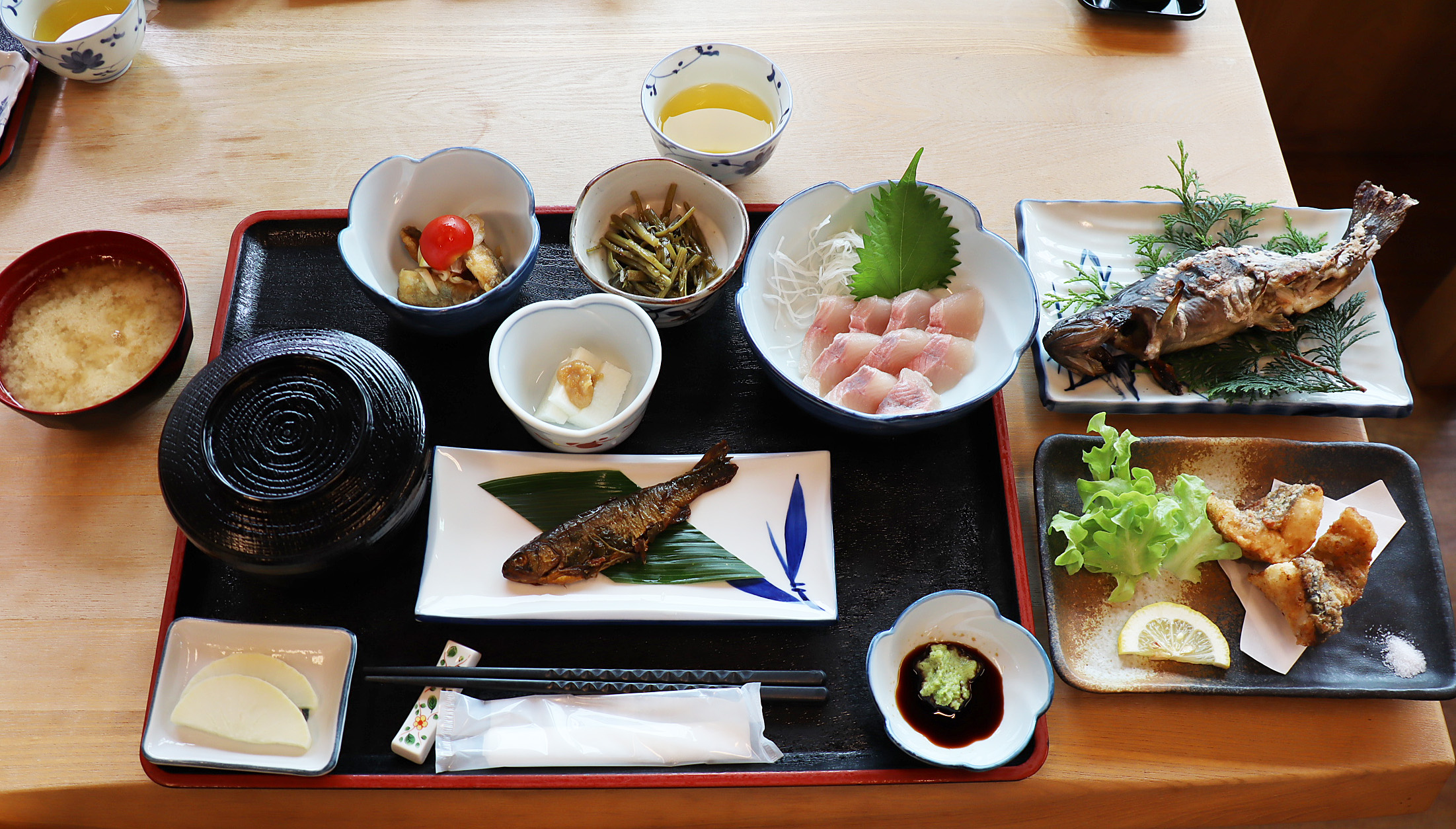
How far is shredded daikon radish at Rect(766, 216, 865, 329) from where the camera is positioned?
202 centimetres

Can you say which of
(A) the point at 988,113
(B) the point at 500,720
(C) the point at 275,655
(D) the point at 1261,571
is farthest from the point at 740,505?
(A) the point at 988,113

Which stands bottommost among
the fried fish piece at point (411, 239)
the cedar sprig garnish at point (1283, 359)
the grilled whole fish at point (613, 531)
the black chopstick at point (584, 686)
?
the black chopstick at point (584, 686)

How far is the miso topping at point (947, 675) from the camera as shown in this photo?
164cm

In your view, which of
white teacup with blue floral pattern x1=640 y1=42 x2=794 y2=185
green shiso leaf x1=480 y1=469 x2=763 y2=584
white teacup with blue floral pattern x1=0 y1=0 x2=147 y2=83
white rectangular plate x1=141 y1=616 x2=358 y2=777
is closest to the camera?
white rectangular plate x1=141 y1=616 x2=358 y2=777

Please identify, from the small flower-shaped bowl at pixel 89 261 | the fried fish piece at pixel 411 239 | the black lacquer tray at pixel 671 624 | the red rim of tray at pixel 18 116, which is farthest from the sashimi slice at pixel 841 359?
the red rim of tray at pixel 18 116

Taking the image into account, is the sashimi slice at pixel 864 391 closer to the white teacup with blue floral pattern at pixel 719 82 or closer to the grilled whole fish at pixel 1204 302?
the grilled whole fish at pixel 1204 302

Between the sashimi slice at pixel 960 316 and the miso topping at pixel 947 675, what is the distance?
0.74 meters

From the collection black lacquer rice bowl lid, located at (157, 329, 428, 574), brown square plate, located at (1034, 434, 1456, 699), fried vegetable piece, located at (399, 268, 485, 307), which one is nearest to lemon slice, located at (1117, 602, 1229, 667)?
brown square plate, located at (1034, 434, 1456, 699)

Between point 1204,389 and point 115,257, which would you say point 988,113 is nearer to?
point 1204,389

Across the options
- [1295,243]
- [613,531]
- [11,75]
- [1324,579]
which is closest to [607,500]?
[613,531]

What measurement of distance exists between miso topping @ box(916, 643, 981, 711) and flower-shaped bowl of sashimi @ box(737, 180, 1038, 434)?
48cm

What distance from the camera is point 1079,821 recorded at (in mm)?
1775

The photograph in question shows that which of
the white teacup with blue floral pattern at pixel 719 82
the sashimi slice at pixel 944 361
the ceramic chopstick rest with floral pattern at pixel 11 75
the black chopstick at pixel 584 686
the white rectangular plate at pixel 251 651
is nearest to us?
the white rectangular plate at pixel 251 651

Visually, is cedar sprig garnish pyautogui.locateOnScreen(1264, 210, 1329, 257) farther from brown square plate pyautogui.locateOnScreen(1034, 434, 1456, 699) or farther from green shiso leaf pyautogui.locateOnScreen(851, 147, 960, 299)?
green shiso leaf pyautogui.locateOnScreen(851, 147, 960, 299)
